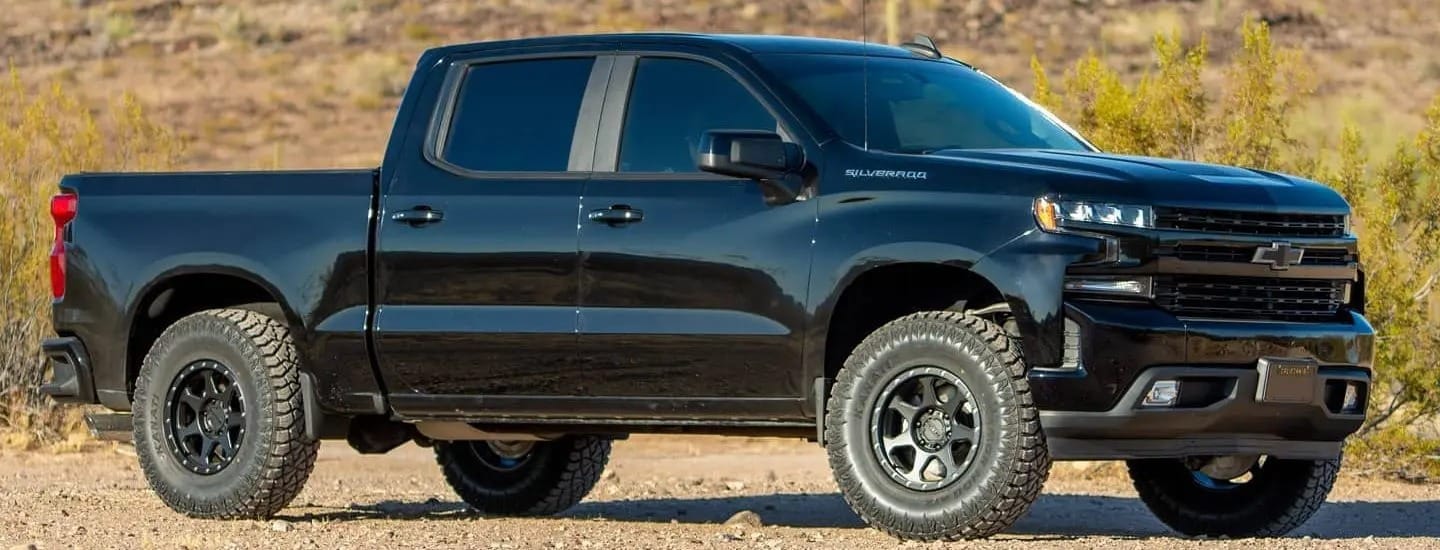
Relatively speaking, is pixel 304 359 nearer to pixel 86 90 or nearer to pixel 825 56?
pixel 825 56

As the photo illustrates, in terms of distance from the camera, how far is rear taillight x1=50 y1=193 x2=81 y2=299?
34.1 feet

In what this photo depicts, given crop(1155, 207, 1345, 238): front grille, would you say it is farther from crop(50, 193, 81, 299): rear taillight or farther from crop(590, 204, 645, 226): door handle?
crop(50, 193, 81, 299): rear taillight

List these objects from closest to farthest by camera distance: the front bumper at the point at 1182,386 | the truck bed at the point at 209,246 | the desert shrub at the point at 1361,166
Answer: the front bumper at the point at 1182,386
the truck bed at the point at 209,246
the desert shrub at the point at 1361,166

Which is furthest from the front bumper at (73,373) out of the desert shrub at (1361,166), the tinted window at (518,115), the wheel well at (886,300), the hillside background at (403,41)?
the hillside background at (403,41)

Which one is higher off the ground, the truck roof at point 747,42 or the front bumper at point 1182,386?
the truck roof at point 747,42

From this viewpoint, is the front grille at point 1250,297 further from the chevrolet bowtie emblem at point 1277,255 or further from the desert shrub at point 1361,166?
the desert shrub at point 1361,166

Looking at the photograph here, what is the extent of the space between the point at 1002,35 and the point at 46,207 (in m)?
23.9

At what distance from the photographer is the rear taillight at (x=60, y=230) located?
10.4 metres

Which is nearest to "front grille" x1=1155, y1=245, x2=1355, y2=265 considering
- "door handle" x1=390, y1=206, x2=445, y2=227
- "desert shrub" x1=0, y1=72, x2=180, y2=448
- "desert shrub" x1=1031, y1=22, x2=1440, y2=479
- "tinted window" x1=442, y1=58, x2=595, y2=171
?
"tinted window" x1=442, y1=58, x2=595, y2=171

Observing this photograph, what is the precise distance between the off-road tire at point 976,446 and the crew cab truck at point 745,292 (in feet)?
0.04

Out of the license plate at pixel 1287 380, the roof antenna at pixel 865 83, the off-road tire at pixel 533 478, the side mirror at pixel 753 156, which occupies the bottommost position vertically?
the off-road tire at pixel 533 478

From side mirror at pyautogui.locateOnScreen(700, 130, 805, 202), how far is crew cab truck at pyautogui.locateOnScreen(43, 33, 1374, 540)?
16 millimetres

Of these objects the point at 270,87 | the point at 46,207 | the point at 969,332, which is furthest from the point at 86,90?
the point at 969,332

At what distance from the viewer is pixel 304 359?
32.1 ft
